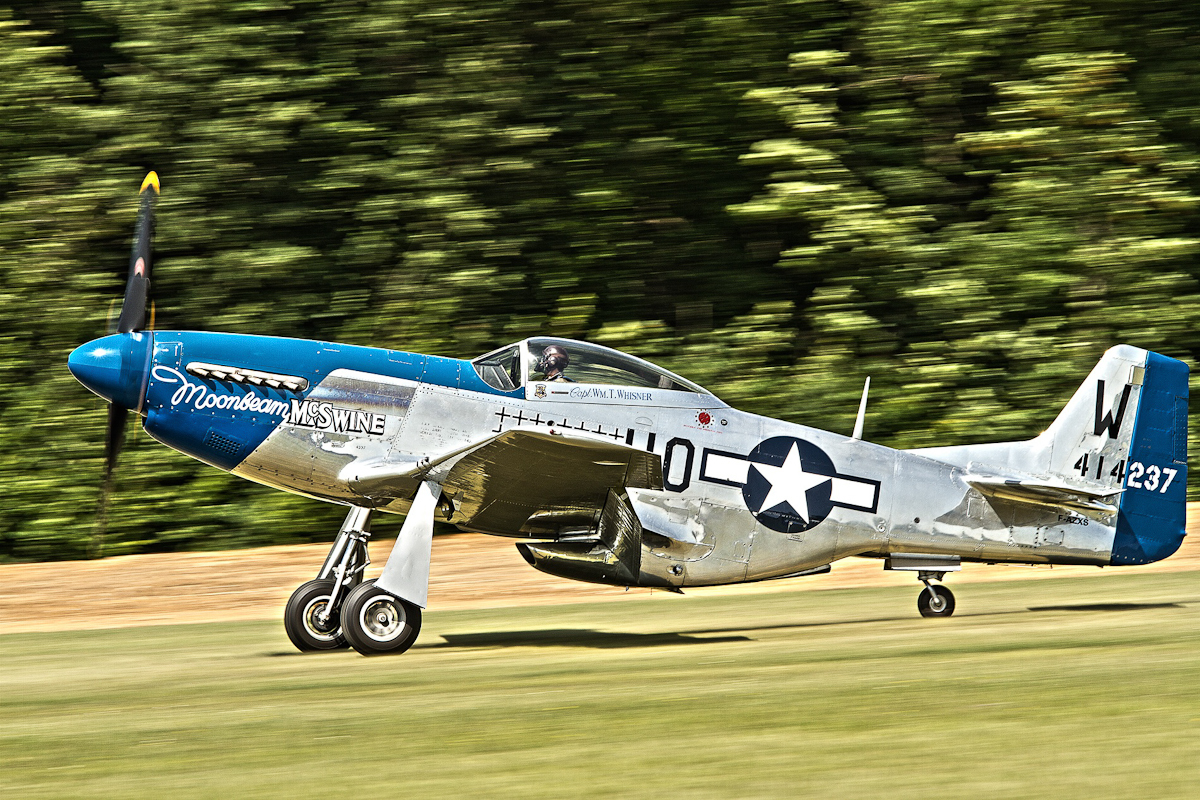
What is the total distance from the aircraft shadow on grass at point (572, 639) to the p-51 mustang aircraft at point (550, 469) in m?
0.46

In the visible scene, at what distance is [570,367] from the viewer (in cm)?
845

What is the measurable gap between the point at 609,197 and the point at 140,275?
464 inches

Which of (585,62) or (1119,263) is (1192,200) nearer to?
(1119,263)

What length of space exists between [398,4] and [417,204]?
328 centimetres

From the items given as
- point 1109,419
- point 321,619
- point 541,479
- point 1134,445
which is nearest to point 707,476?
point 541,479

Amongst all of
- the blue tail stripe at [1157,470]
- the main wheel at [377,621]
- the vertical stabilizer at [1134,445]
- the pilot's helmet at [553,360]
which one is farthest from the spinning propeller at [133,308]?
the blue tail stripe at [1157,470]

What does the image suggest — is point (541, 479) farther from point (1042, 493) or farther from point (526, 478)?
point (1042, 493)

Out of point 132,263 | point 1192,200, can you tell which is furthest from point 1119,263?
point 132,263

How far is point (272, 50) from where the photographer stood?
1777cm

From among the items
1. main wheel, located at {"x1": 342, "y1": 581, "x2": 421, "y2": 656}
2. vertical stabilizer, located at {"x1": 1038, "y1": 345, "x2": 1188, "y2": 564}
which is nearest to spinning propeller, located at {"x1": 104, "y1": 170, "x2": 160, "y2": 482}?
main wheel, located at {"x1": 342, "y1": 581, "x2": 421, "y2": 656}

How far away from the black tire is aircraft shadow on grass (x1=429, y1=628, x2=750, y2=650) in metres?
0.64

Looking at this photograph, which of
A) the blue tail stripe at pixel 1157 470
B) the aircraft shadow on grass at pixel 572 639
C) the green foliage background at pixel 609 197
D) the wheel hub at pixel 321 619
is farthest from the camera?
the green foliage background at pixel 609 197

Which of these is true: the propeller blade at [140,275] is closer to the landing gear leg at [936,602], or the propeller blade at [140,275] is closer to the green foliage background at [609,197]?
the landing gear leg at [936,602]

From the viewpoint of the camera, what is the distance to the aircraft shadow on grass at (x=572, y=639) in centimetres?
875
